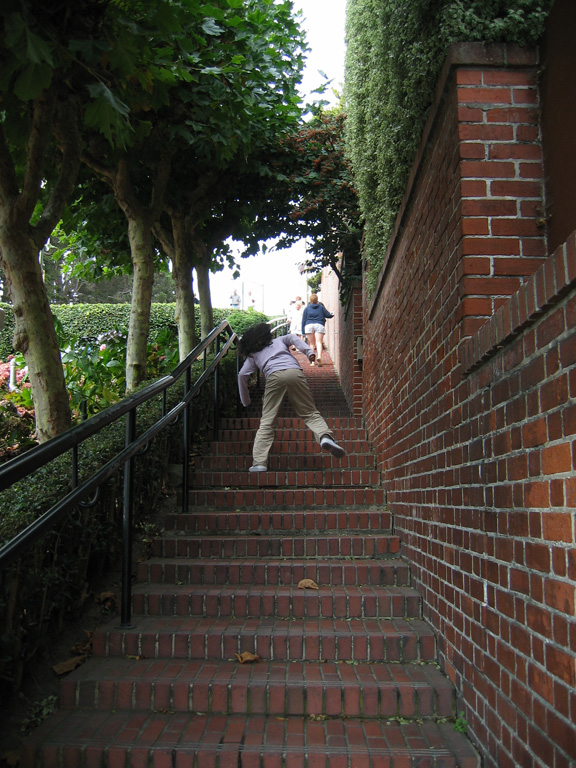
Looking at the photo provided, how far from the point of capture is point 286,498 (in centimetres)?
466

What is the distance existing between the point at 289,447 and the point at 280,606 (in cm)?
236

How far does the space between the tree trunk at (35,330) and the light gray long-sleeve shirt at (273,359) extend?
1715 mm

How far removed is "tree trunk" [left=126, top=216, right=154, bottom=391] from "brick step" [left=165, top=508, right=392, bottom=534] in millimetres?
2317

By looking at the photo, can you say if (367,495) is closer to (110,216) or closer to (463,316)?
(463,316)

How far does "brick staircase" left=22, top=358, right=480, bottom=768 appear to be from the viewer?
2.41 m

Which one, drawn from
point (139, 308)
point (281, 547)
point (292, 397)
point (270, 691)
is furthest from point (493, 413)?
point (139, 308)

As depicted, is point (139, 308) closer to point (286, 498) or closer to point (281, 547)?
point (286, 498)

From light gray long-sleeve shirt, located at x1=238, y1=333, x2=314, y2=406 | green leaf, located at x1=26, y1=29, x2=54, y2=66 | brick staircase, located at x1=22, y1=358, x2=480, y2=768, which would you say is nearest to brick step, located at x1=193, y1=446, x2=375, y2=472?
light gray long-sleeve shirt, located at x1=238, y1=333, x2=314, y2=406

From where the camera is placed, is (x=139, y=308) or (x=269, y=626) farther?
(x=139, y=308)

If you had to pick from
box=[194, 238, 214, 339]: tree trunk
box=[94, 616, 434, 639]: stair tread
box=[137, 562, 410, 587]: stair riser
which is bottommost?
box=[94, 616, 434, 639]: stair tread

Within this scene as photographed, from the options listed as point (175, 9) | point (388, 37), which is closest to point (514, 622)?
point (388, 37)

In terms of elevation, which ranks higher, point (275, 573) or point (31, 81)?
point (31, 81)

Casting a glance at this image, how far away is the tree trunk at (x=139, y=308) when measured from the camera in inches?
251

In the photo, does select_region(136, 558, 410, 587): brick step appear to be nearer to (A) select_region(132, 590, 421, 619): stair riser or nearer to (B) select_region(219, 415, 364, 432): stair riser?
(A) select_region(132, 590, 421, 619): stair riser
